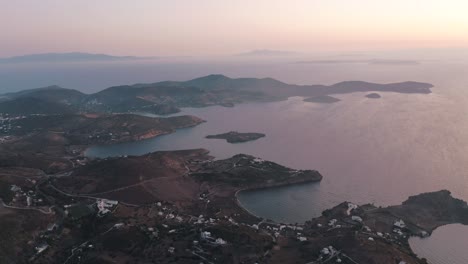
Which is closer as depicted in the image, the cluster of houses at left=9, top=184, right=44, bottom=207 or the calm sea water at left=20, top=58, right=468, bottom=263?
the cluster of houses at left=9, top=184, right=44, bottom=207

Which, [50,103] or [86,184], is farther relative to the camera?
[50,103]

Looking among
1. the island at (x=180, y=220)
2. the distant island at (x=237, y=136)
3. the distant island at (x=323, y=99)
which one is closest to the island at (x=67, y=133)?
the island at (x=180, y=220)

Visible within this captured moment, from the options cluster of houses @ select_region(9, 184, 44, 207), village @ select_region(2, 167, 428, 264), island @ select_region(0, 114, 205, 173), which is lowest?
island @ select_region(0, 114, 205, 173)

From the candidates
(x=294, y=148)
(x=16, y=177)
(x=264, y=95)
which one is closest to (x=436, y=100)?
(x=264, y=95)

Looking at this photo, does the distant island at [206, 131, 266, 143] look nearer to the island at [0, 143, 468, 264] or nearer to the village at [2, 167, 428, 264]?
the island at [0, 143, 468, 264]

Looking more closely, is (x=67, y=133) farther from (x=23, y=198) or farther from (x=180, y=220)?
(x=180, y=220)

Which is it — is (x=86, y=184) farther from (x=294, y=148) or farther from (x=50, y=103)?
(x=50, y=103)

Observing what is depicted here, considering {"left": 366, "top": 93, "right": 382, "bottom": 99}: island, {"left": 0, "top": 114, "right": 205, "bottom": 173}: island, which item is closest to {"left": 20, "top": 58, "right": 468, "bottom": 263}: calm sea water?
{"left": 0, "top": 114, "right": 205, "bottom": 173}: island
